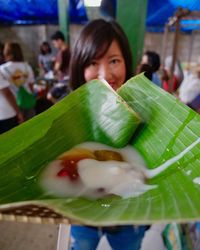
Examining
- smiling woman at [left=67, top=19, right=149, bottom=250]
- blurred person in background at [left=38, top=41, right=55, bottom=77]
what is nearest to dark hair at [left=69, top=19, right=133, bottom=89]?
smiling woman at [left=67, top=19, right=149, bottom=250]

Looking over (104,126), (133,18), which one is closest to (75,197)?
(104,126)

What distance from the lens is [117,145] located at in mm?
491

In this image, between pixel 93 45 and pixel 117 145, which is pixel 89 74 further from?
pixel 117 145

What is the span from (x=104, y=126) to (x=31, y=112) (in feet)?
8.29

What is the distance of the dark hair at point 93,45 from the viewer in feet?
2.91

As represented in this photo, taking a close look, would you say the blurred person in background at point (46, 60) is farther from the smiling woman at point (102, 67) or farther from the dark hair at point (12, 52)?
the smiling woman at point (102, 67)

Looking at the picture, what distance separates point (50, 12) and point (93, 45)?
193 inches

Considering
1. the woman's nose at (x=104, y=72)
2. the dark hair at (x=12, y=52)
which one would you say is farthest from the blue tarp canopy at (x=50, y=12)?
the woman's nose at (x=104, y=72)

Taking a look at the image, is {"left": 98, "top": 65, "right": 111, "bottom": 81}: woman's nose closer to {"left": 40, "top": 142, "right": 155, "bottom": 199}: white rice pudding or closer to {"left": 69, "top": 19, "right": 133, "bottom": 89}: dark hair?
{"left": 69, "top": 19, "right": 133, "bottom": 89}: dark hair

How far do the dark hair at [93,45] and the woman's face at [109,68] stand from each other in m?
0.02

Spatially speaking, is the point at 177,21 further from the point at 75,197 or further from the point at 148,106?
the point at 75,197

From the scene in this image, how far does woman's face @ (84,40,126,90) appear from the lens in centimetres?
89

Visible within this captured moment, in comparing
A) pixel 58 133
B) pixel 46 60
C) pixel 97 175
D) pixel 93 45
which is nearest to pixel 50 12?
pixel 46 60

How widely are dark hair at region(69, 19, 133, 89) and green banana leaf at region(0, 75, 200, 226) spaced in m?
0.42
